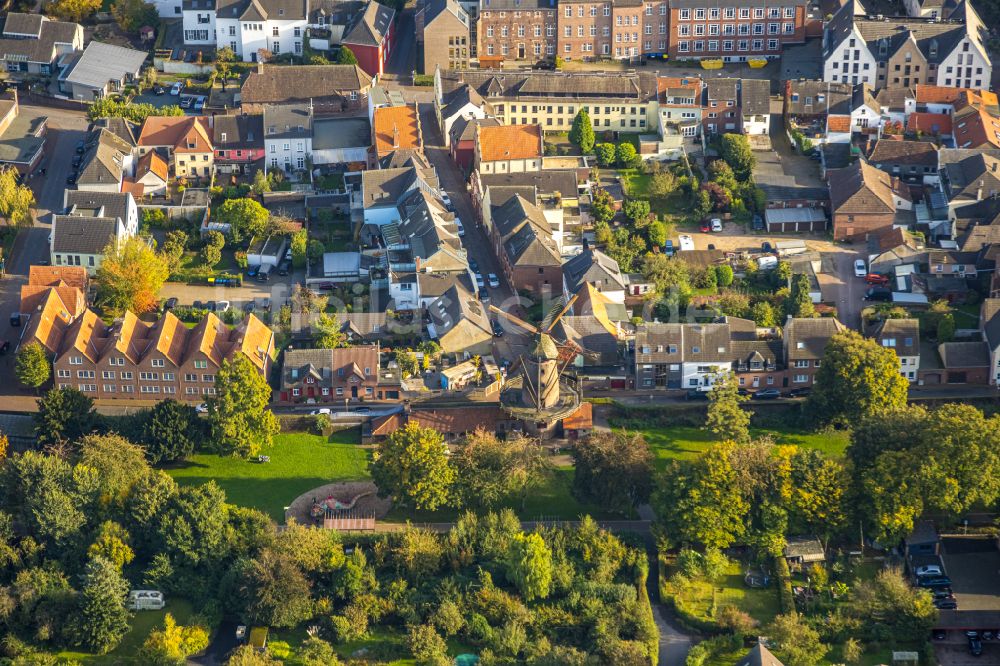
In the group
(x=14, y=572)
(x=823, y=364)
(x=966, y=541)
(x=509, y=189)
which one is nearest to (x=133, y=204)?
(x=509, y=189)

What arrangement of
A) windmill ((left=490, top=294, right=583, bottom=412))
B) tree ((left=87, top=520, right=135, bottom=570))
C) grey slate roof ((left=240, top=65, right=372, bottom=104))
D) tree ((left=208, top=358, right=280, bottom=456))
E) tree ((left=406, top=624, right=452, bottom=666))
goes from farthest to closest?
grey slate roof ((left=240, top=65, right=372, bottom=104)) → windmill ((left=490, top=294, right=583, bottom=412)) → tree ((left=208, top=358, right=280, bottom=456)) → tree ((left=87, top=520, right=135, bottom=570)) → tree ((left=406, top=624, right=452, bottom=666))

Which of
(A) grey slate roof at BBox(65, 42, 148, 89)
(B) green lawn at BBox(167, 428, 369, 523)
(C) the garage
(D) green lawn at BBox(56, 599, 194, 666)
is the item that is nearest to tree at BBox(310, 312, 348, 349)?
(B) green lawn at BBox(167, 428, 369, 523)

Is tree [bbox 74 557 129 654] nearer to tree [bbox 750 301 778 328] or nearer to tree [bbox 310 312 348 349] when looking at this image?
tree [bbox 310 312 348 349]

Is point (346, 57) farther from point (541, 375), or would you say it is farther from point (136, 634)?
point (136, 634)

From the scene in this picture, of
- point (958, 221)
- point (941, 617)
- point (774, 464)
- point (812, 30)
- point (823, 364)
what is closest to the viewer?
point (941, 617)

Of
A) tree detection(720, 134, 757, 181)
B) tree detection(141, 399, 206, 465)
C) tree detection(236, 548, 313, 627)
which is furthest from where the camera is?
tree detection(720, 134, 757, 181)

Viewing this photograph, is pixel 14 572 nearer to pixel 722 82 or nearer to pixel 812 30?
pixel 722 82

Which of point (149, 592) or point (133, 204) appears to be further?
point (133, 204)
